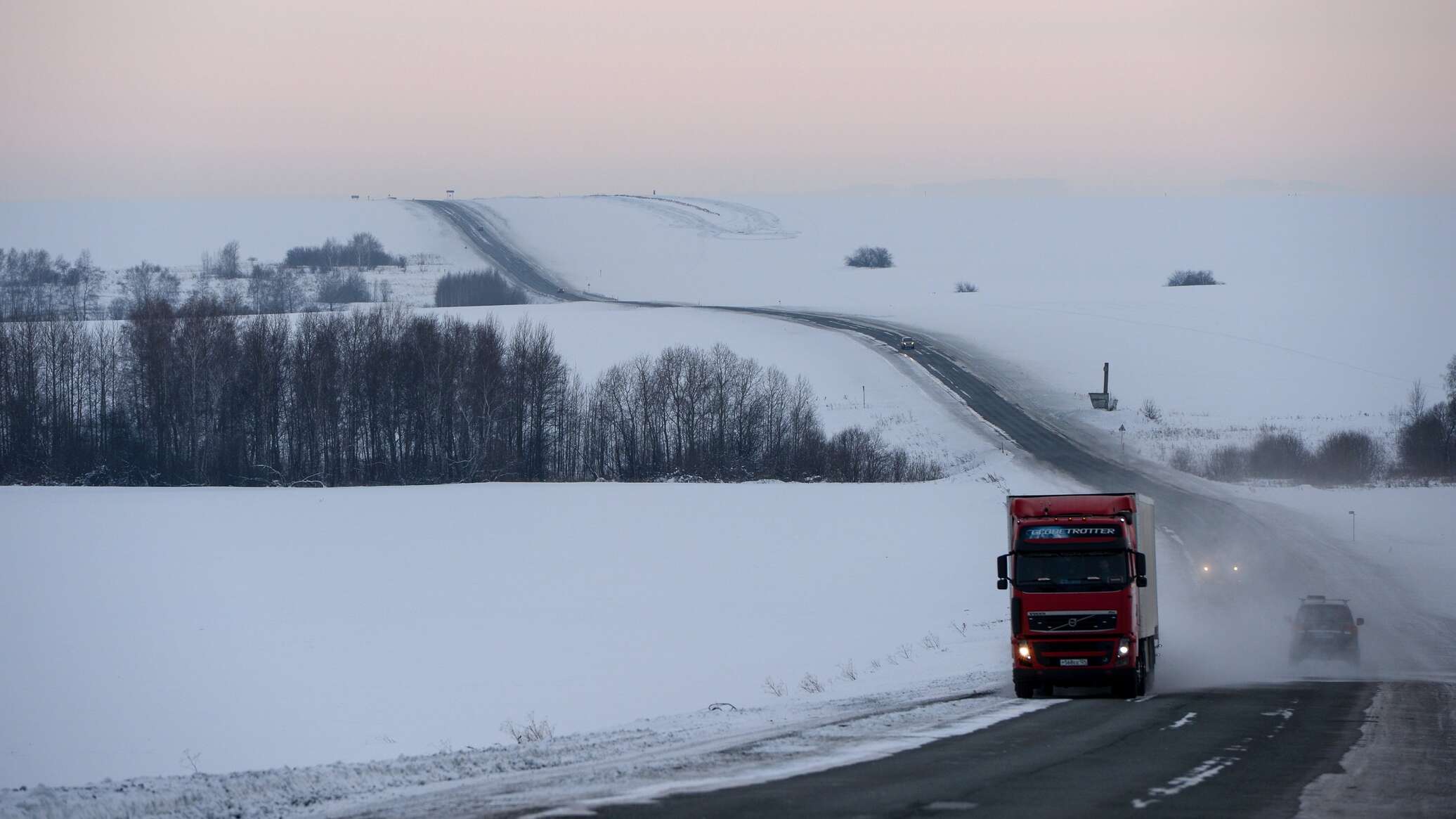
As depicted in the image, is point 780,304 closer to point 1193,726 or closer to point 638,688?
point 638,688

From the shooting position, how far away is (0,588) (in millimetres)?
39625

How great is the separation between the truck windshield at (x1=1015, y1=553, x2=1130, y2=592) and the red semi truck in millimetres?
12

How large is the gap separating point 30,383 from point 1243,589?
7181 centimetres

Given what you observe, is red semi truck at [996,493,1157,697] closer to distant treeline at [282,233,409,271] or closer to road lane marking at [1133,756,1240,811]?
road lane marking at [1133,756,1240,811]


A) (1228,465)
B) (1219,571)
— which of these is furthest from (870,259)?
(1219,571)

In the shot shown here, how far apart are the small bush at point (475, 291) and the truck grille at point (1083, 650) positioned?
11964 centimetres

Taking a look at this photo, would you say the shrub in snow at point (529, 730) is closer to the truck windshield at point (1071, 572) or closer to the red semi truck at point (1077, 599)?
the red semi truck at point (1077, 599)

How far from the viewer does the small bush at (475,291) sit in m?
142

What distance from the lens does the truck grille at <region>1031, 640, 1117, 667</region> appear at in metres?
22.4

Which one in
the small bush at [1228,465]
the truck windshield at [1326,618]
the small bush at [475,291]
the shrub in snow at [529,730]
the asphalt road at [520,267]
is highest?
the asphalt road at [520,267]

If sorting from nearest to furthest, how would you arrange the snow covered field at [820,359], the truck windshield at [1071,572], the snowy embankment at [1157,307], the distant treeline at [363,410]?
the truck windshield at [1071,572] < the snow covered field at [820,359] < the distant treeline at [363,410] < the snowy embankment at [1157,307]

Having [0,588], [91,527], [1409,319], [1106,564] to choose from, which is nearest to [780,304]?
[1409,319]

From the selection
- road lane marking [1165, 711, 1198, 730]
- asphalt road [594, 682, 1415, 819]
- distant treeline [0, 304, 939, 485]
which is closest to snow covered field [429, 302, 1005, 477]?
distant treeline [0, 304, 939, 485]

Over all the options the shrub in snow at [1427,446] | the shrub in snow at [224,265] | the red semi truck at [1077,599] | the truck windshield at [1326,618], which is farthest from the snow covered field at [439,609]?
the shrub in snow at [224,265]
